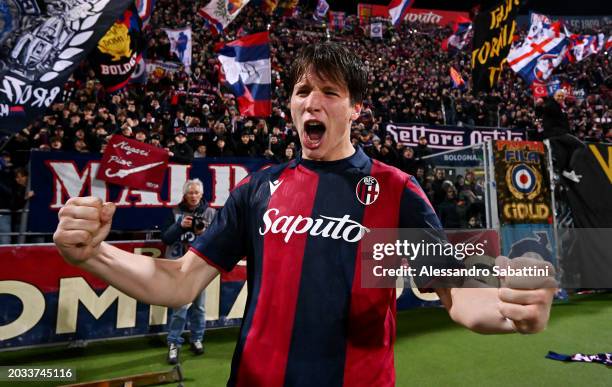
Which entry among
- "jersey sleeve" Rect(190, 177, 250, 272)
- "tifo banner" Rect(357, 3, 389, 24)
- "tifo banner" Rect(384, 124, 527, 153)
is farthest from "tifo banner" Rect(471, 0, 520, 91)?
"tifo banner" Rect(357, 3, 389, 24)

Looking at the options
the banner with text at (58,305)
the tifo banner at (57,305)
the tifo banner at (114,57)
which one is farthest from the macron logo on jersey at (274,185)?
the tifo banner at (114,57)

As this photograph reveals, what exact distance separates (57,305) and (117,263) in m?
4.44

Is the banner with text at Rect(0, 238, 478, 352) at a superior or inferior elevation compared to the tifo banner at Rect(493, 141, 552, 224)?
inferior

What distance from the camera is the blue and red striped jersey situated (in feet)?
4.85

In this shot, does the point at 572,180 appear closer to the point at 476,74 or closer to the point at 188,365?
the point at 476,74

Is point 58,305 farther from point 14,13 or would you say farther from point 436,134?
point 436,134

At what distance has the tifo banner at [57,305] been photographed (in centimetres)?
474

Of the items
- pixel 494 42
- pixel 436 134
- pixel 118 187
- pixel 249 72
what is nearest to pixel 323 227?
pixel 118 187

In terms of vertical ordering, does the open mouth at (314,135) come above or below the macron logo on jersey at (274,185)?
above

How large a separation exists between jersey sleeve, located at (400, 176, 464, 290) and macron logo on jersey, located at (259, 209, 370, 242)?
0.17m

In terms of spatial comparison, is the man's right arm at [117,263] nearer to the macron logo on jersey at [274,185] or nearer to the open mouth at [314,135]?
the macron logo on jersey at [274,185]

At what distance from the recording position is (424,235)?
1572 millimetres

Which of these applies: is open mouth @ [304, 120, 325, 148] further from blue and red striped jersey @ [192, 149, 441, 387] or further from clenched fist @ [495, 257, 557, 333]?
clenched fist @ [495, 257, 557, 333]

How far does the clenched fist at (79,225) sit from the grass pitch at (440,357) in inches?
129
